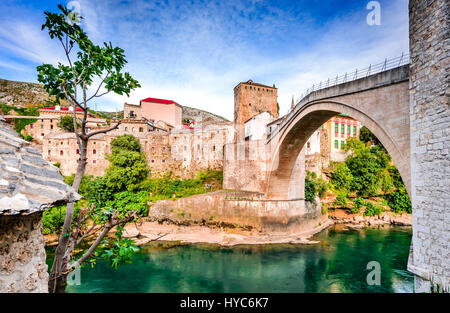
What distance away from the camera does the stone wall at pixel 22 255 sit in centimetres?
139

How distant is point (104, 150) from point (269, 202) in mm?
16345

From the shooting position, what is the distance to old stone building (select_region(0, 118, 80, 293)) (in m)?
1.25

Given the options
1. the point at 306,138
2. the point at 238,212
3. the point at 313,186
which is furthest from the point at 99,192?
the point at 313,186

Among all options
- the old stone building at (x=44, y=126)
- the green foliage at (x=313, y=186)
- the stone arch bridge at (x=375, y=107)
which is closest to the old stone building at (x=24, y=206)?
the stone arch bridge at (x=375, y=107)

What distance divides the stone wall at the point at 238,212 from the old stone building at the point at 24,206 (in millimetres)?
13980

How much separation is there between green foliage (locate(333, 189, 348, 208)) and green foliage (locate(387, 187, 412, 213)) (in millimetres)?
3956

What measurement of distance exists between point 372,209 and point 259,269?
1320 centimetres

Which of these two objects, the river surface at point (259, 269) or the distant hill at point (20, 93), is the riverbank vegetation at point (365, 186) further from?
the distant hill at point (20, 93)

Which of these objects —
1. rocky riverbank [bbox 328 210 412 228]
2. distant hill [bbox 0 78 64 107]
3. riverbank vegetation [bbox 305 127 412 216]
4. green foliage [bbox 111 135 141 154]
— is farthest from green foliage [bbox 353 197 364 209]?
distant hill [bbox 0 78 64 107]

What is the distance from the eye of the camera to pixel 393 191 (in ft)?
61.4

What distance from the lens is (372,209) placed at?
1825 cm

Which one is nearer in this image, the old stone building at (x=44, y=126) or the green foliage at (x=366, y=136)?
the old stone building at (x=44, y=126)

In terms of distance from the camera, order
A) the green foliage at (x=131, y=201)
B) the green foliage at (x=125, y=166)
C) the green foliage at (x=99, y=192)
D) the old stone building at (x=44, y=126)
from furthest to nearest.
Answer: the old stone building at (x=44, y=126)
the green foliage at (x=125, y=166)
the green foliage at (x=99, y=192)
the green foliage at (x=131, y=201)
